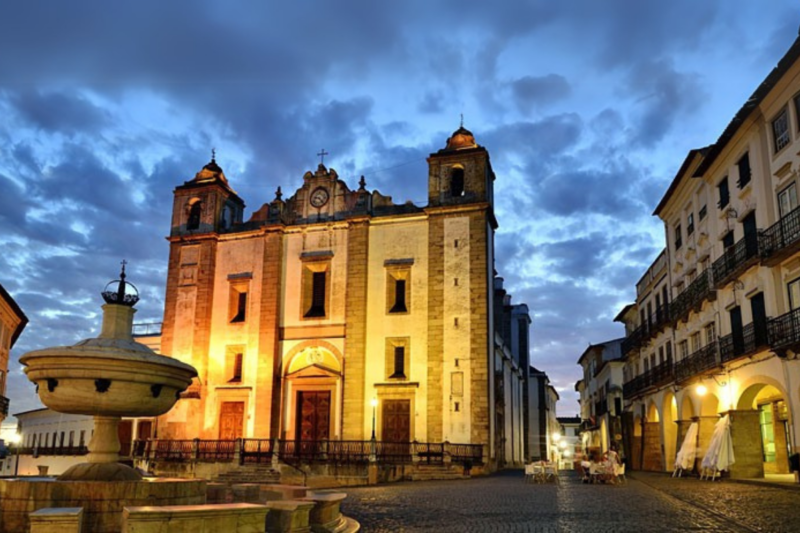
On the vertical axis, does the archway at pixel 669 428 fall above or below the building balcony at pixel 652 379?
below

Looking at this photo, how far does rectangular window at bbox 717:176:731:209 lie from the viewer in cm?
2403

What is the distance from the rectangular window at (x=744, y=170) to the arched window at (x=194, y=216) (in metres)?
25.8

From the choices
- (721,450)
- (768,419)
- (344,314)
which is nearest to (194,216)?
(344,314)

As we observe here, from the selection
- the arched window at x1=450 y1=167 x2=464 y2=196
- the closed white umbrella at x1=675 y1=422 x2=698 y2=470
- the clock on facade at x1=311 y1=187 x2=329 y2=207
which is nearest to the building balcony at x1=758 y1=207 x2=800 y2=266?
the closed white umbrella at x1=675 y1=422 x2=698 y2=470

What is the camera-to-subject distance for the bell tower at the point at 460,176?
109 feet

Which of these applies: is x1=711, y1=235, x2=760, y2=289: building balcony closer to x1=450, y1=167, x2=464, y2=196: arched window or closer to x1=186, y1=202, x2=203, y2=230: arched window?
x1=450, y1=167, x2=464, y2=196: arched window

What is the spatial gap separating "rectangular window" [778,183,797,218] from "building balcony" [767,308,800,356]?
277cm

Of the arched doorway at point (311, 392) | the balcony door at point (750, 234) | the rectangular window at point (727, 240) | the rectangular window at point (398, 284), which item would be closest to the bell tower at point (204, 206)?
the arched doorway at point (311, 392)

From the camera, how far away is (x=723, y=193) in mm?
24516

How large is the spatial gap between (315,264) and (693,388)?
17.7m

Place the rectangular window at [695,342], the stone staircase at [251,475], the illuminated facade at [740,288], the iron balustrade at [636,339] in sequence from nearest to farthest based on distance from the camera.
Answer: the illuminated facade at [740,288], the stone staircase at [251,475], the rectangular window at [695,342], the iron balustrade at [636,339]

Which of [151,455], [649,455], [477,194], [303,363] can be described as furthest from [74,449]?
[649,455]

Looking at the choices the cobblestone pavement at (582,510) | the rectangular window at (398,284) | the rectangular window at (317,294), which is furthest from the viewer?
the rectangular window at (317,294)

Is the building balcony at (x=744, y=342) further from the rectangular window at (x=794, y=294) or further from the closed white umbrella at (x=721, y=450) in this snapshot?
the closed white umbrella at (x=721, y=450)
